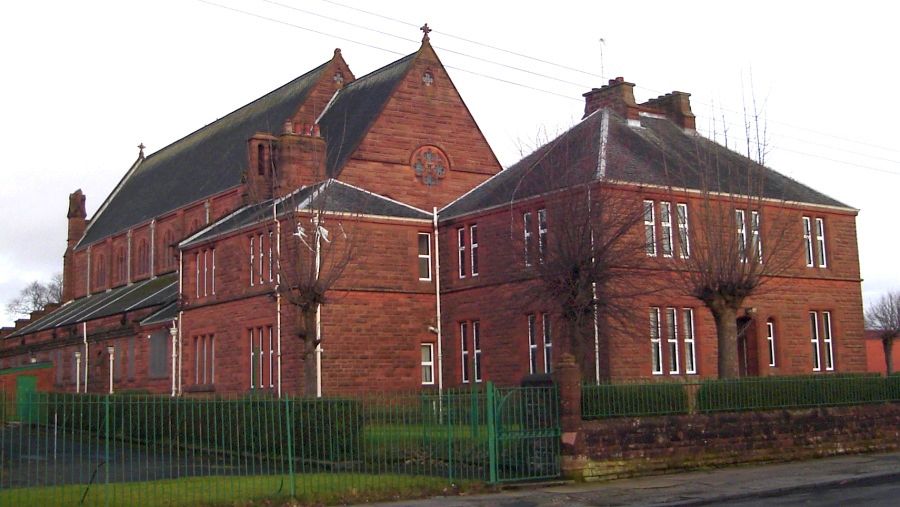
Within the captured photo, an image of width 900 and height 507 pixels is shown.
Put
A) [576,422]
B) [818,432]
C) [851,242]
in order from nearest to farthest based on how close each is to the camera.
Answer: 1. [576,422]
2. [818,432]
3. [851,242]

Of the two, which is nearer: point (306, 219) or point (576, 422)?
point (576, 422)

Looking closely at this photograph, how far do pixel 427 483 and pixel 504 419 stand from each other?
82.7 inches

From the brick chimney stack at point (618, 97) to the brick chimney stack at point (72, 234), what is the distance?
48.2m

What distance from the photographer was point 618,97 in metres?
38.1

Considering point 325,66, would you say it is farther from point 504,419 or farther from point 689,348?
point 504,419

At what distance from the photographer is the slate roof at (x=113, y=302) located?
49250 millimetres

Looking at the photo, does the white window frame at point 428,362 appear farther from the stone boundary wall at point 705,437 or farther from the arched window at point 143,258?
the arched window at point 143,258

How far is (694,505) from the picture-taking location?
17469mm

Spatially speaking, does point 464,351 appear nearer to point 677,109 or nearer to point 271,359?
point 271,359

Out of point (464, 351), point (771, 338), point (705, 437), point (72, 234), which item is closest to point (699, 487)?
point (705, 437)

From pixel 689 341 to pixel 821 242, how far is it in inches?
313

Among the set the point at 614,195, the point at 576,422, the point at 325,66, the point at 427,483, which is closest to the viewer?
the point at 427,483

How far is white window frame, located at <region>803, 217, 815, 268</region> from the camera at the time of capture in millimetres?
36656

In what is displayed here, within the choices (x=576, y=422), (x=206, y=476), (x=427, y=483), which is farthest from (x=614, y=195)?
(x=206, y=476)
